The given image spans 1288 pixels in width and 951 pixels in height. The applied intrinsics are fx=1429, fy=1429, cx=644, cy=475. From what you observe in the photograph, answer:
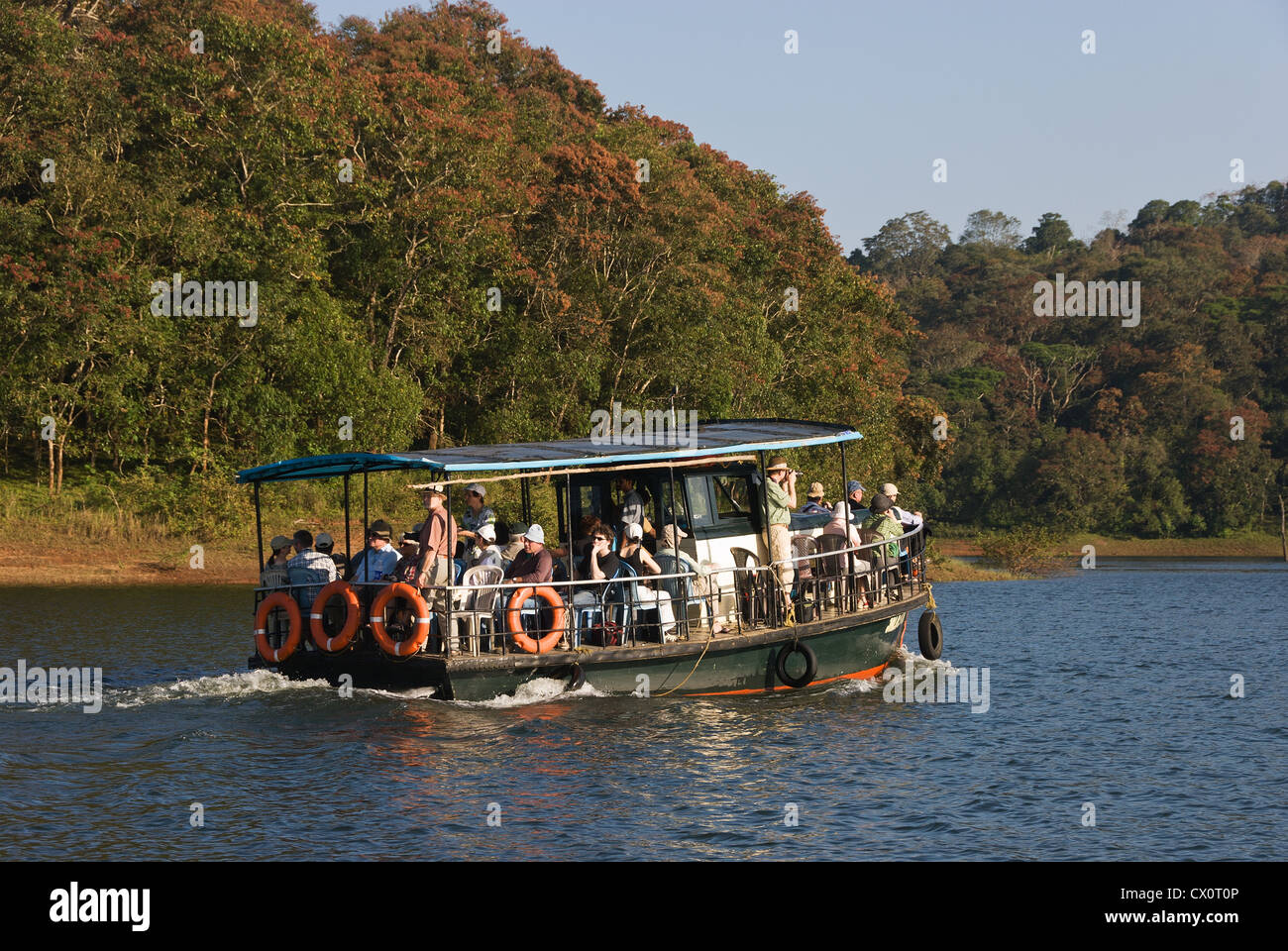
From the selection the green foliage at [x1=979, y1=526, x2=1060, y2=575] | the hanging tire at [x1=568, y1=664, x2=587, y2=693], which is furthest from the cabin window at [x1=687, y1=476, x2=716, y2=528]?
the green foliage at [x1=979, y1=526, x2=1060, y2=575]

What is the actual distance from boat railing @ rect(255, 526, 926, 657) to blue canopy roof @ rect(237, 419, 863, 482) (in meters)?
1.40

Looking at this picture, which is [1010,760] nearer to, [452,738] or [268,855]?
[452,738]

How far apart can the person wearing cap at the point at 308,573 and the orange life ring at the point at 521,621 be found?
2571 millimetres

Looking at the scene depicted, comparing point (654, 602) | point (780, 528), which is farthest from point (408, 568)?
point (780, 528)

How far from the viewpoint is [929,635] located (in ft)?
69.7

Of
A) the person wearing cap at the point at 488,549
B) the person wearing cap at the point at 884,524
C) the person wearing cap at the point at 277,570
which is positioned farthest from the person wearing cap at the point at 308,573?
the person wearing cap at the point at 884,524

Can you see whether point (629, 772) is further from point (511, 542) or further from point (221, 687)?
point (221, 687)

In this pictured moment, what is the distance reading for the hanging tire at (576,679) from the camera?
1695 cm

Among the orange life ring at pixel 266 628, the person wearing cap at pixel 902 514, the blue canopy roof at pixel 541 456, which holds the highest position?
the blue canopy roof at pixel 541 456

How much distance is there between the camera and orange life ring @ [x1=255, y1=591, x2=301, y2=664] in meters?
17.4

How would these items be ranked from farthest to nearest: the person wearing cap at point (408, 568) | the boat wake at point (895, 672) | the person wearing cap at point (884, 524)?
the person wearing cap at point (884, 524), the boat wake at point (895, 672), the person wearing cap at point (408, 568)

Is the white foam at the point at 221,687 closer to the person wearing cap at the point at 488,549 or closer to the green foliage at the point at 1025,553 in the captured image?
the person wearing cap at the point at 488,549

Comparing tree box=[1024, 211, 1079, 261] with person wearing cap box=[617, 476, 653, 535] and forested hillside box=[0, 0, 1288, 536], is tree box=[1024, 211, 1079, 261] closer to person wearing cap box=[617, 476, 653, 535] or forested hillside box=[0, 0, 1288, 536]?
forested hillside box=[0, 0, 1288, 536]
